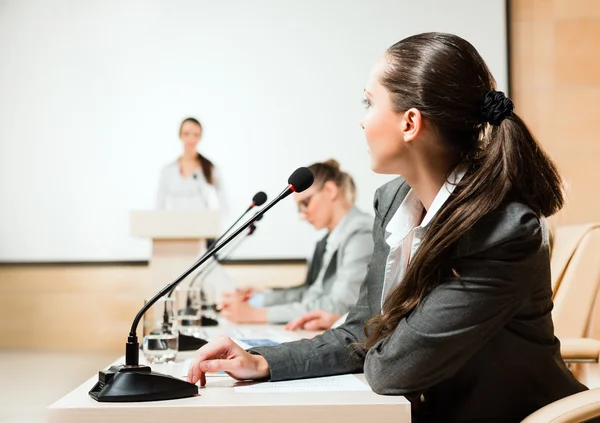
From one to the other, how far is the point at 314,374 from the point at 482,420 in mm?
320

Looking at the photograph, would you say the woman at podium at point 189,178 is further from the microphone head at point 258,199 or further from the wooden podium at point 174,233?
the microphone head at point 258,199

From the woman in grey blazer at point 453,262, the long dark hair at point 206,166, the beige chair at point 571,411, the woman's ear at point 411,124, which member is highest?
the long dark hair at point 206,166

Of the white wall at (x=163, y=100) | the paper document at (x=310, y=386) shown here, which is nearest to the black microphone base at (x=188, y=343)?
the paper document at (x=310, y=386)

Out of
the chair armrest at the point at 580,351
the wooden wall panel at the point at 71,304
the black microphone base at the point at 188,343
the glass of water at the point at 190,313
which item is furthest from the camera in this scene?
the wooden wall panel at the point at 71,304

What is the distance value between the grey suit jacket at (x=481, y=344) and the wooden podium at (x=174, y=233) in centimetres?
171

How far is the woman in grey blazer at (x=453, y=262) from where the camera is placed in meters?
1.21

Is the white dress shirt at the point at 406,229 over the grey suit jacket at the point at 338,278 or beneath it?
over

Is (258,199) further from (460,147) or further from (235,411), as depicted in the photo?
(235,411)

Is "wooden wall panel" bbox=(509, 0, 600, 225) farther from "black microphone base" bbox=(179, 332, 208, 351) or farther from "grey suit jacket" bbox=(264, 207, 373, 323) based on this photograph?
"black microphone base" bbox=(179, 332, 208, 351)

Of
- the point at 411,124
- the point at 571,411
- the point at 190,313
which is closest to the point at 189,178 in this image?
the point at 190,313

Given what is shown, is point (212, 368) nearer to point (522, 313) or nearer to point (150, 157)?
point (522, 313)

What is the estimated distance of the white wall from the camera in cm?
510

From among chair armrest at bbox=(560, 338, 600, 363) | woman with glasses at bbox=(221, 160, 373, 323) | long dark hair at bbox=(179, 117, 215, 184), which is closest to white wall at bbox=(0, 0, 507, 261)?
long dark hair at bbox=(179, 117, 215, 184)

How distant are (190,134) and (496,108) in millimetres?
4033
